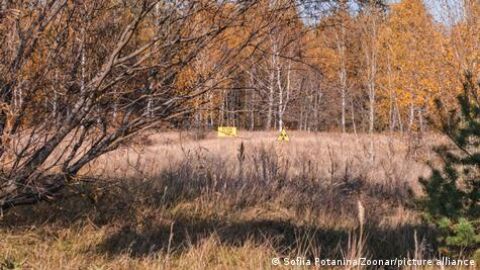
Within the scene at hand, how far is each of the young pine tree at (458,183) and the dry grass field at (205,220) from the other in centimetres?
28

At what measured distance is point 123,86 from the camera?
3969 mm

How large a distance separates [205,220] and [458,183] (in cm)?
229

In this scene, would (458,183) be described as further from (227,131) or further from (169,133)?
(227,131)

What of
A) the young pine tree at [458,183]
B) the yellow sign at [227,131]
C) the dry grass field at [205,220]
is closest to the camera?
the dry grass field at [205,220]

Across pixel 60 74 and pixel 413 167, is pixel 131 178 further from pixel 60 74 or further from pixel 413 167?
pixel 413 167

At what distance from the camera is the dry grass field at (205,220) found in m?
4.05

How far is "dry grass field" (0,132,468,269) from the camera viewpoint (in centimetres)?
405

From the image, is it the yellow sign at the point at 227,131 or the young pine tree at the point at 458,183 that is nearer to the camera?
the young pine tree at the point at 458,183

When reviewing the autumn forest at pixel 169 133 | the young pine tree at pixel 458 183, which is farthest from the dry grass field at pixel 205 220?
the young pine tree at pixel 458 183

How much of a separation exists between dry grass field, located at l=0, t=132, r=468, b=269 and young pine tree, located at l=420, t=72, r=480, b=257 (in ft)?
0.92

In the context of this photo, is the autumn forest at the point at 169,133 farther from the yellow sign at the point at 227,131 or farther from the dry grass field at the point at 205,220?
the yellow sign at the point at 227,131

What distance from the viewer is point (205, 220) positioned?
5.16 meters

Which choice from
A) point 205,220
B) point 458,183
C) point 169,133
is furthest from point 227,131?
point 458,183

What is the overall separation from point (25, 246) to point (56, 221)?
0.60 m
